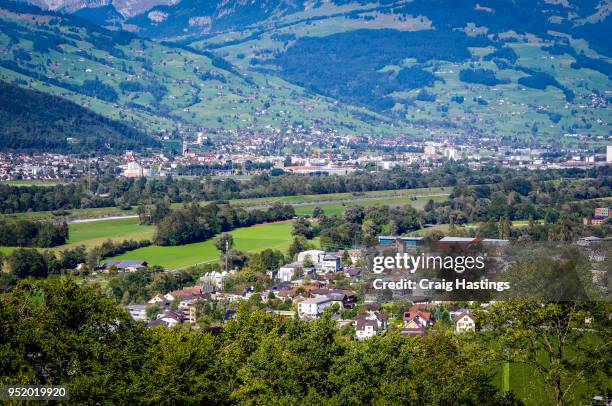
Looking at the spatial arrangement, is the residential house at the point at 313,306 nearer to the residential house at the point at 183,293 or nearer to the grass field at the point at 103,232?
the residential house at the point at 183,293

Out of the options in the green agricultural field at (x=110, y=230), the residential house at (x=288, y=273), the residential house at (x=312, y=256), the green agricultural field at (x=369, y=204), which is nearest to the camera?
the residential house at (x=288, y=273)

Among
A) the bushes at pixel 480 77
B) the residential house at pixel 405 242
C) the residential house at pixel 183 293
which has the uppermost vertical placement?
the bushes at pixel 480 77

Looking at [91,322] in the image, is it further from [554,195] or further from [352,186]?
[352,186]

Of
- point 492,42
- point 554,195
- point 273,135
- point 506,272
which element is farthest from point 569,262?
point 492,42

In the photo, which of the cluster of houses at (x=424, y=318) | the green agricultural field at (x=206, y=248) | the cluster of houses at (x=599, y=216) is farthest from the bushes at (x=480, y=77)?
the cluster of houses at (x=424, y=318)

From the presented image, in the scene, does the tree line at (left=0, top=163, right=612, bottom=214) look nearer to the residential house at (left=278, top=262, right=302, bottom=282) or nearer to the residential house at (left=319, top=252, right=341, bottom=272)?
the residential house at (left=319, top=252, right=341, bottom=272)

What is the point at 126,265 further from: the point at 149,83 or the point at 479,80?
the point at 479,80

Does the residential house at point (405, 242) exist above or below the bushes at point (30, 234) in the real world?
above
